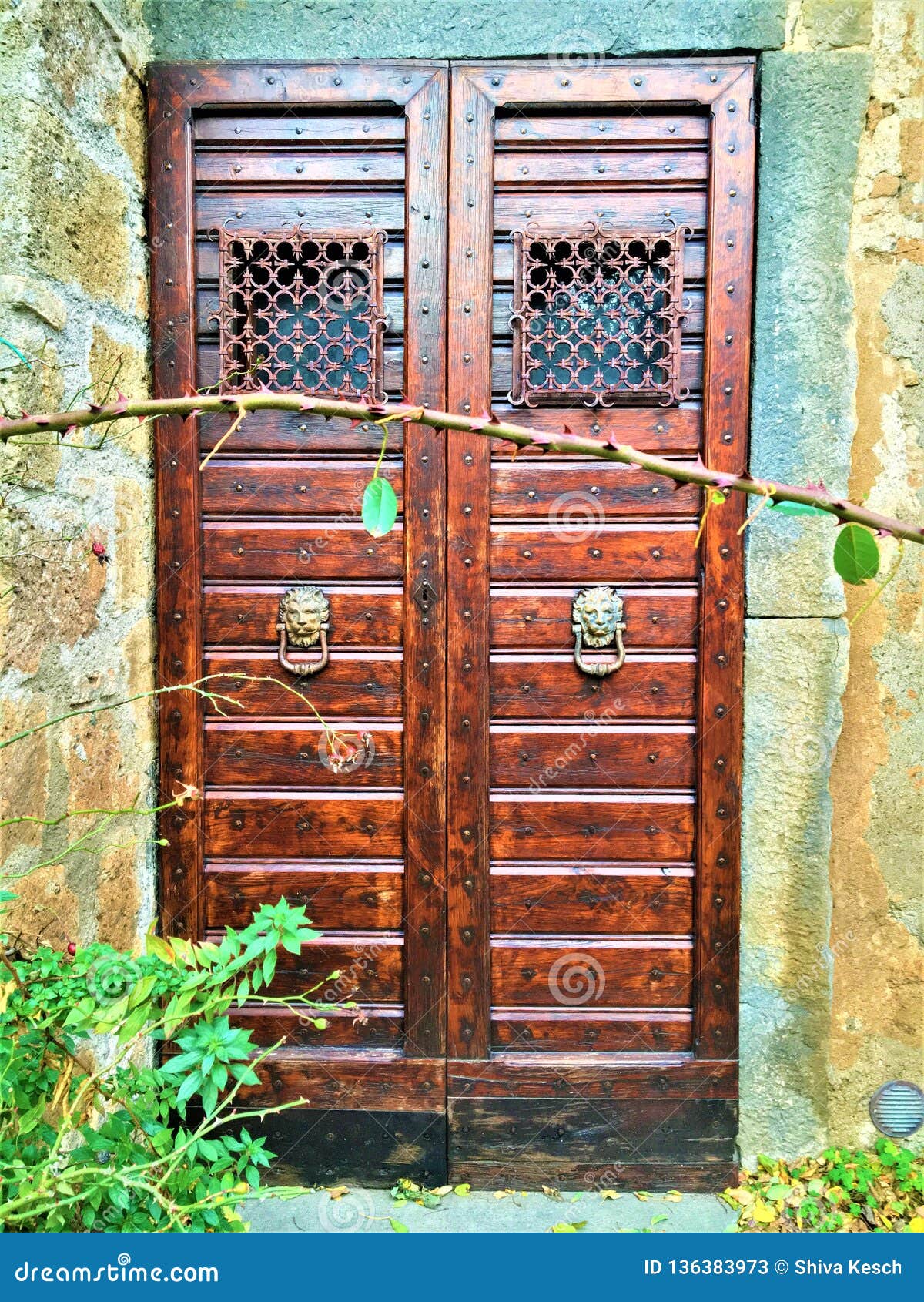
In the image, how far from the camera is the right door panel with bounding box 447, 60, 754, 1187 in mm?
2156

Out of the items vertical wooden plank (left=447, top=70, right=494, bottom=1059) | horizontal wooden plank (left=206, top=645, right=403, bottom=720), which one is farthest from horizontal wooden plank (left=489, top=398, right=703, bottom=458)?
horizontal wooden plank (left=206, top=645, right=403, bottom=720)

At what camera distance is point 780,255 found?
6.91 feet

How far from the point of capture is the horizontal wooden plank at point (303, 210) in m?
2.17

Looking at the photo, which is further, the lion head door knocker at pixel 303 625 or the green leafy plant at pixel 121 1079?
the lion head door knocker at pixel 303 625

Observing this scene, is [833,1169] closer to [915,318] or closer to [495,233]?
[915,318]

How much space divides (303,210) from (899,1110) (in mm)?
2790

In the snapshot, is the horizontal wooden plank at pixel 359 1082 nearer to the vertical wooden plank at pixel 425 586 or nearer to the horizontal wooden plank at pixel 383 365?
the vertical wooden plank at pixel 425 586

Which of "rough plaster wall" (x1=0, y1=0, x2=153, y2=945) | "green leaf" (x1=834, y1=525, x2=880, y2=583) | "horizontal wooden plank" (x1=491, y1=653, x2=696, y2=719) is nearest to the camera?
"green leaf" (x1=834, y1=525, x2=880, y2=583)

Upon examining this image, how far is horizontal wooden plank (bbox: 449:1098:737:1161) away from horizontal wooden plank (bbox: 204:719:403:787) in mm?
898

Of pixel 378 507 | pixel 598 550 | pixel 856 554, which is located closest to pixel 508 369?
pixel 598 550

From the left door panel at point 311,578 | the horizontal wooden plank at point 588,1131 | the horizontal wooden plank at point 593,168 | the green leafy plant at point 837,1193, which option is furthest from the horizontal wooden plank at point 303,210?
the green leafy plant at point 837,1193

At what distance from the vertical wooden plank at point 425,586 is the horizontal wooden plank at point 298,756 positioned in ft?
0.23

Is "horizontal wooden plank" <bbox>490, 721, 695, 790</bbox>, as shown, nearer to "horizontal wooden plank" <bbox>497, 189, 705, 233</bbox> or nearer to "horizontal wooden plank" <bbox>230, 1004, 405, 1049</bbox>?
"horizontal wooden plank" <bbox>230, 1004, 405, 1049</bbox>

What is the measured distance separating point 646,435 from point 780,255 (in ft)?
1.76
